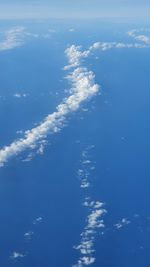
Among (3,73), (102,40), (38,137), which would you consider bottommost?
(38,137)

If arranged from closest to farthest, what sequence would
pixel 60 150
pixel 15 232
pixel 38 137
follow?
pixel 15 232 < pixel 60 150 < pixel 38 137

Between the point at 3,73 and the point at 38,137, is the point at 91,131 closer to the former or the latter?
the point at 38,137

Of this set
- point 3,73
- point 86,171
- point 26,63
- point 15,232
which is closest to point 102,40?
point 26,63

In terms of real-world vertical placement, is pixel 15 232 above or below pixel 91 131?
below

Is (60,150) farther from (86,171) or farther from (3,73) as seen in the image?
(3,73)

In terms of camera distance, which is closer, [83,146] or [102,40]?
[83,146]

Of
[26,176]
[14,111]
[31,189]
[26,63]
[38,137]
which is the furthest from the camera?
[26,63]
